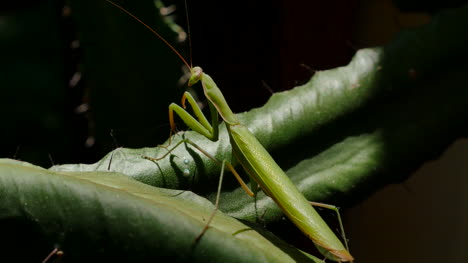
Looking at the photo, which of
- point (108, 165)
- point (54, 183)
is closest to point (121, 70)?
point (108, 165)

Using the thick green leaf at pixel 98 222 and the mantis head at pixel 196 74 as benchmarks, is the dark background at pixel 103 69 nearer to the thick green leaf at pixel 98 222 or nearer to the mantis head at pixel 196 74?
the mantis head at pixel 196 74

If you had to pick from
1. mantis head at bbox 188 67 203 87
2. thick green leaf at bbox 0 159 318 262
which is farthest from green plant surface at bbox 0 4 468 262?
mantis head at bbox 188 67 203 87

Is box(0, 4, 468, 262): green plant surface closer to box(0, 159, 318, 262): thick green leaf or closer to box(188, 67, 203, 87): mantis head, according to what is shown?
box(0, 159, 318, 262): thick green leaf

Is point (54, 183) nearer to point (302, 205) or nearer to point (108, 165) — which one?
point (108, 165)

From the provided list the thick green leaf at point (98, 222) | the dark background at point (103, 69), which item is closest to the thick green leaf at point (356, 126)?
the dark background at point (103, 69)

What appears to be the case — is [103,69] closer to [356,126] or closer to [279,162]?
[279,162]

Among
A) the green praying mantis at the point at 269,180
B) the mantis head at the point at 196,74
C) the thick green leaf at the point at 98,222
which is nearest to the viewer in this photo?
the thick green leaf at the point at 98,222
